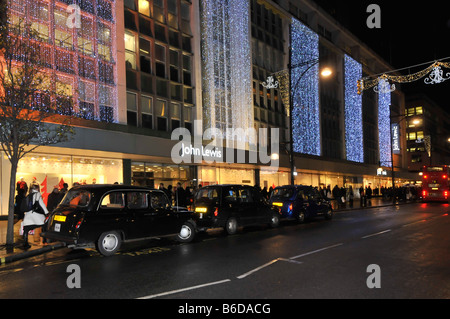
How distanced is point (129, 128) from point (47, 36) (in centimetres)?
627

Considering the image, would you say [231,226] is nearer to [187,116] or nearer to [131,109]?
[131,109]

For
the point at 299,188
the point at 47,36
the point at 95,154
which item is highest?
the point at 47,36

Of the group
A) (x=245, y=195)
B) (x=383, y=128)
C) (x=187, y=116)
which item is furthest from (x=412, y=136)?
(x=245, y=195)

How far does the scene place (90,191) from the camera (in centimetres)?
934

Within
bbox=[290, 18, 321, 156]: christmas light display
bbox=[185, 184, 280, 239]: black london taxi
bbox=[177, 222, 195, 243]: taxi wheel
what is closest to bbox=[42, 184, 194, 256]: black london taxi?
bbox=[177, 222, 195, 243]: taxi wheel

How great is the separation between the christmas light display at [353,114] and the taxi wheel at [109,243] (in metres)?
41.1

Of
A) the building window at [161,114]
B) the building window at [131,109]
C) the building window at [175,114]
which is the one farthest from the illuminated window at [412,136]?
the building window at [131,109]

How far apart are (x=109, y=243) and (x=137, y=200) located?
1372mm

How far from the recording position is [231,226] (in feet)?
43.1

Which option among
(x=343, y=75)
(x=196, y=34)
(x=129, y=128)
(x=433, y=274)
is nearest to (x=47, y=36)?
(x=129, y=128)

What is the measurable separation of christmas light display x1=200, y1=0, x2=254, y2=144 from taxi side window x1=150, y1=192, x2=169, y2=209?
1607 cm

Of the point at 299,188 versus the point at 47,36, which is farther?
the point at 47,36
